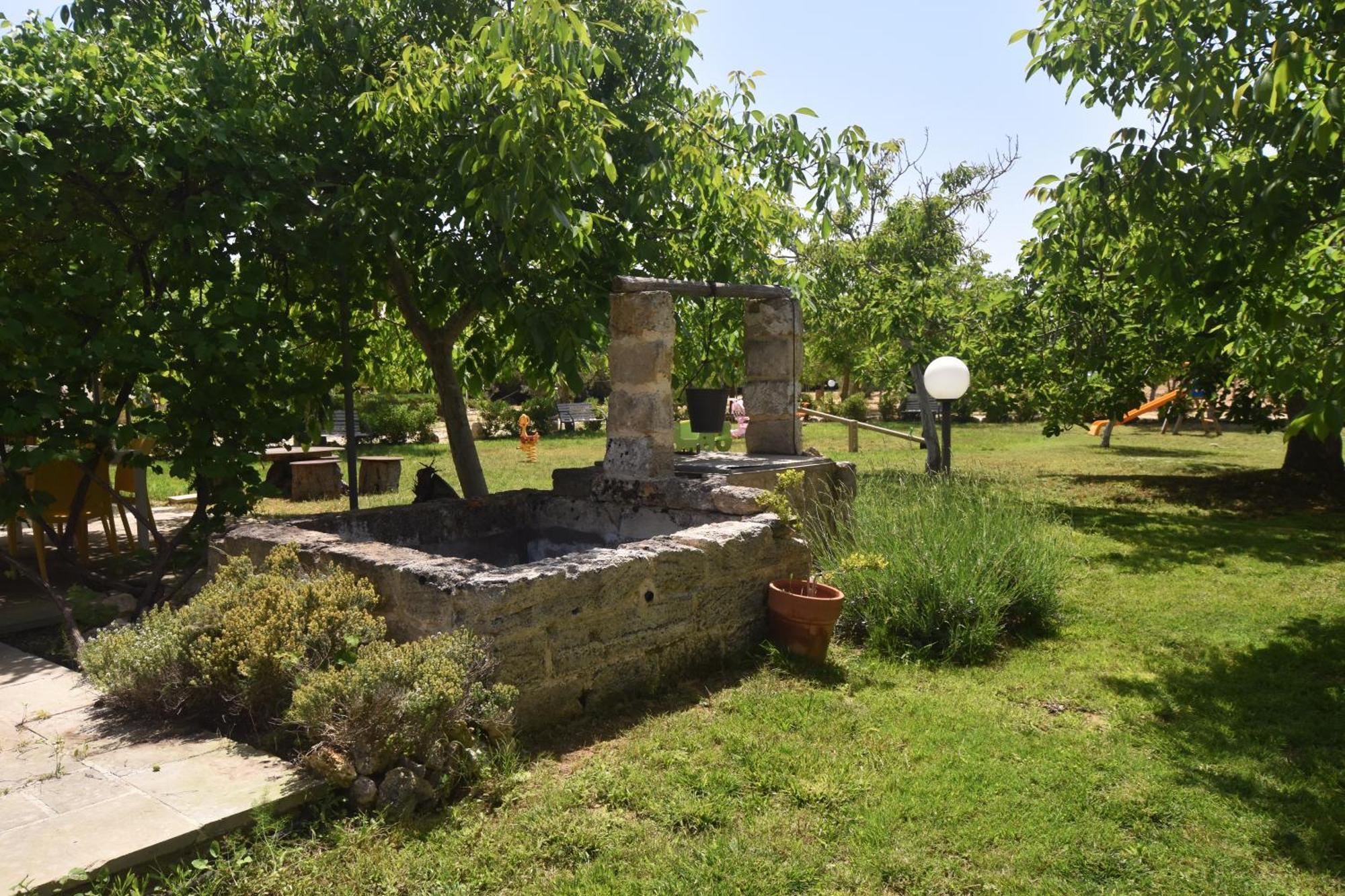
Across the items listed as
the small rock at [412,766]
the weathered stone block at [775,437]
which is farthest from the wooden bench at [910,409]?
the small rock at [412,766]

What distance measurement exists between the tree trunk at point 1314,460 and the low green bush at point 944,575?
7150mm

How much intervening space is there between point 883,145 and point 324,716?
6176 millimetres

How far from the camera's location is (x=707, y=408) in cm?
771

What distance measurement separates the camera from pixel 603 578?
13.7ft

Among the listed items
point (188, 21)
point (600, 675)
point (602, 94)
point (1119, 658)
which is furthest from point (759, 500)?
point (188, 21)

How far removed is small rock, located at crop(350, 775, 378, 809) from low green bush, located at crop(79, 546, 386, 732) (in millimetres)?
574

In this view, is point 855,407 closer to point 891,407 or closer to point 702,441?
point 891,407

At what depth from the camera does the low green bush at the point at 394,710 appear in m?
3.28

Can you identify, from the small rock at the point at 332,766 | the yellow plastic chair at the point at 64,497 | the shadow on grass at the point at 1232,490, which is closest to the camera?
the small rock at the point at 332,766

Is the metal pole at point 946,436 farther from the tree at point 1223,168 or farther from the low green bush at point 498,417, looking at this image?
the low green bush at point 498,417

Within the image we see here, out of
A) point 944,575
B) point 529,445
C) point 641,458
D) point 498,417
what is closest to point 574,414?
point 498,417

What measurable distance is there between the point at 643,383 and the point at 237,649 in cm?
305

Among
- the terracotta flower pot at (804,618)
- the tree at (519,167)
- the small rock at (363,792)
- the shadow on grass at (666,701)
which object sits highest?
the tree at (519,167)

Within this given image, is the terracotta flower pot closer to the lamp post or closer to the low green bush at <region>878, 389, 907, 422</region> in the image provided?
the lamp post
